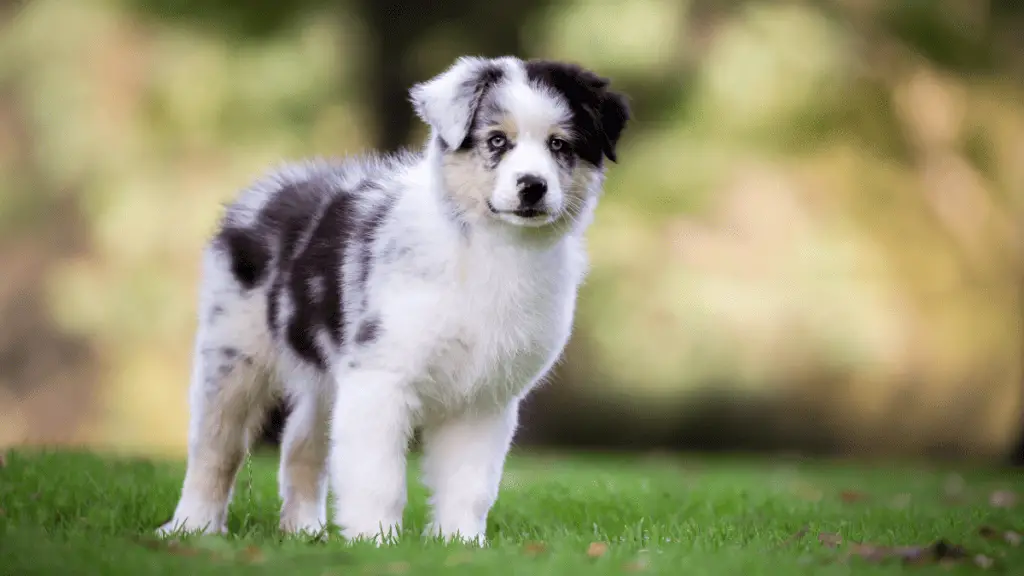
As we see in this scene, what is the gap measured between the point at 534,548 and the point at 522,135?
1.70 m

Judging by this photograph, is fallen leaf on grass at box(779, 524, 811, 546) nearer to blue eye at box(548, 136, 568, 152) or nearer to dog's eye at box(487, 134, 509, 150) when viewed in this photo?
blue eye at box(548, 136, 568, 152)

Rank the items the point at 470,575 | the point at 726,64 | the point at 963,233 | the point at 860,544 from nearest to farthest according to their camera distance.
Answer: the point at 470,575
the point at 860,544
the point at 726,64
the point at 963,233

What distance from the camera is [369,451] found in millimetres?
5281

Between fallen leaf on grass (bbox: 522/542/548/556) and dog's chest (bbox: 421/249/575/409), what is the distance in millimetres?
667

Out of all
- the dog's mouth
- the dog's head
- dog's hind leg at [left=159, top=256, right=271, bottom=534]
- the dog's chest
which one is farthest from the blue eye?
dog's hind leg at [left=159, top=256, right=271, bottom=534]

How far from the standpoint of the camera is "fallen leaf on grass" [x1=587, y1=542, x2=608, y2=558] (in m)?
5.02

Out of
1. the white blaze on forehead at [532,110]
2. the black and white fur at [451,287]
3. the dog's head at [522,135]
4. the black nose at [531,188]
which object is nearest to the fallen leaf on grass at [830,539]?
the black and white fur at [451,287]

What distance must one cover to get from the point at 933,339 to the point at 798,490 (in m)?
5.60

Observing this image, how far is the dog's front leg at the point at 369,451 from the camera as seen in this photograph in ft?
17.3

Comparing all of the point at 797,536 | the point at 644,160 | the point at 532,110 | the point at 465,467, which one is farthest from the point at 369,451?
the point at 644,160

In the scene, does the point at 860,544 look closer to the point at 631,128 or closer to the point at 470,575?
the point at 470,575

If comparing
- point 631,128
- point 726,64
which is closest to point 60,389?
point 631,128

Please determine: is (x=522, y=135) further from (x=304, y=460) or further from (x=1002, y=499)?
(x=1002, y=499)

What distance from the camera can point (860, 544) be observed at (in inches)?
218
